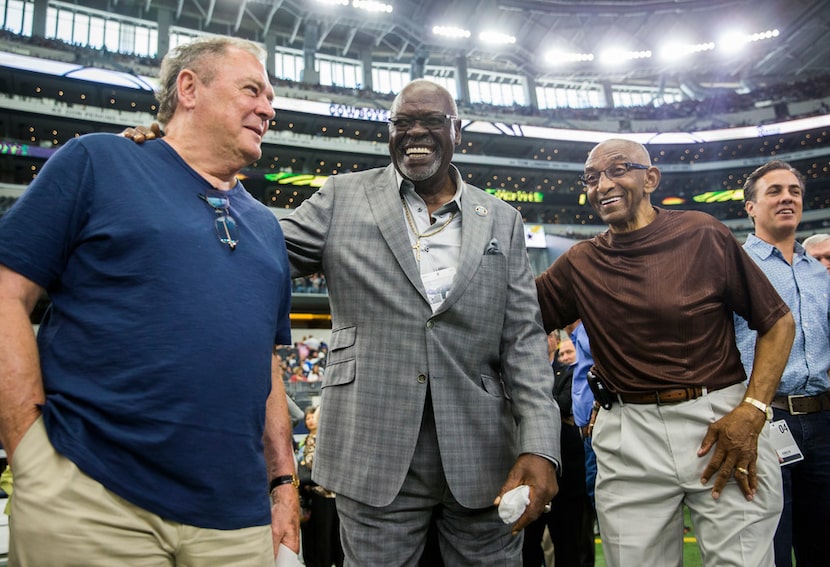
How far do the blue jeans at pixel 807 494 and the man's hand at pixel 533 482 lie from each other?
5.41ft

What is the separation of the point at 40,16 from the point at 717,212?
1748 inches

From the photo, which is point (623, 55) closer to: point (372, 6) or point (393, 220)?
point (372, 6)

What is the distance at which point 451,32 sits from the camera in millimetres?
37688

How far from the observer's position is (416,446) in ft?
6.20

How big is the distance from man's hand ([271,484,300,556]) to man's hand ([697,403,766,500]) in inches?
61.9

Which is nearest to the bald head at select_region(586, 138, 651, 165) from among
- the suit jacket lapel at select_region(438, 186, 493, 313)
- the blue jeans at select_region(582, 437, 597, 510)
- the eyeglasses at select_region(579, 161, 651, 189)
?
the eyeglasses at select_region(579, 161, 651, 189)

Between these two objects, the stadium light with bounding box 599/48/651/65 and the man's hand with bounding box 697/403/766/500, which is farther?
the stadium light with bounding box 599/48/651/65

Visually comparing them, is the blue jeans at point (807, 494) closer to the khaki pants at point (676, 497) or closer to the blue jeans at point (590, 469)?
the khaki pants at point (676, 497)

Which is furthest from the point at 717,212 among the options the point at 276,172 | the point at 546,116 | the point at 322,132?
the point at 276,172

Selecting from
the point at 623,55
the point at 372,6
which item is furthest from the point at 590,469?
the point at 623,55

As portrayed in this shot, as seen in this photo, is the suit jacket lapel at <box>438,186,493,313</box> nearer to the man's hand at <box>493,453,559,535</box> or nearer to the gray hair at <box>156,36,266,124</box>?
the man's hand at <box>493,453,559,535</box>

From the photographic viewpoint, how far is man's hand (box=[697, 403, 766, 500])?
210 centimetres

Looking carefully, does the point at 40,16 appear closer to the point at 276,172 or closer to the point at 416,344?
the point at 276,172

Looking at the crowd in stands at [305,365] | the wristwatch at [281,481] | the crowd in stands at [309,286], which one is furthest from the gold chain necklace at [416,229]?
the crowd in stands at [309,286]
